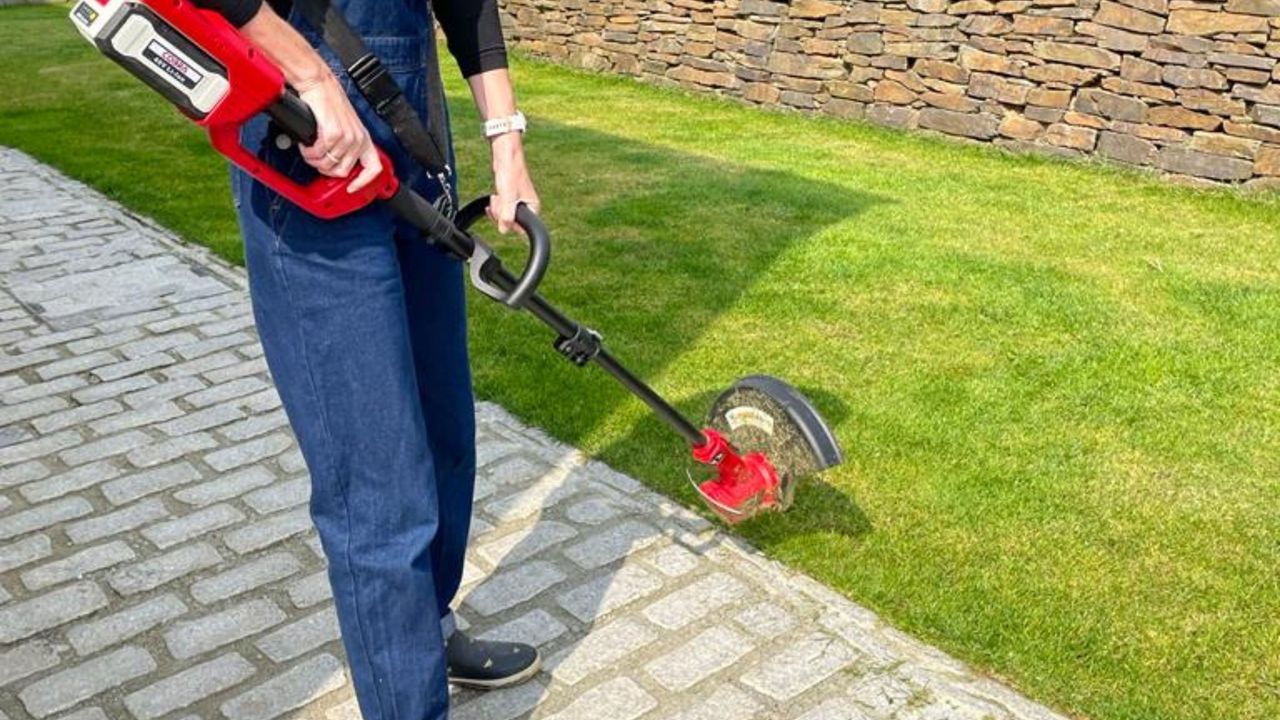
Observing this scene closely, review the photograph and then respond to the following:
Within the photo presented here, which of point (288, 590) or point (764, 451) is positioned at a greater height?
point (764, 451)

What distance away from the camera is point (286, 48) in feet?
6.66

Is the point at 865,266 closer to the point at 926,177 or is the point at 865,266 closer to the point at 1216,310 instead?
the point at 1216,310

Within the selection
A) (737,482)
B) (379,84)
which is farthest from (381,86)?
(737,482)

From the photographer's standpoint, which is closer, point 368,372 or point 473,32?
point 368,372

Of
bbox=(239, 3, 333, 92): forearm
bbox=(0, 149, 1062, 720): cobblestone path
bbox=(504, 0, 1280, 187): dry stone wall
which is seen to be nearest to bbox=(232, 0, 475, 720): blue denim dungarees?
bbox=(239, 3, 333, 92): forearm

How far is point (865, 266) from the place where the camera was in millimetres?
6711

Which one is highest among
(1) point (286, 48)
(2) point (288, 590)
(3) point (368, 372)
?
(1) point (286, 48)

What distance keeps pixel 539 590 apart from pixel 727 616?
57 centimetres

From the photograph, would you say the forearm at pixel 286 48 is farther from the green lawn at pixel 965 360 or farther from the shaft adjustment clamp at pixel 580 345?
the green lawn at pixel 965 360

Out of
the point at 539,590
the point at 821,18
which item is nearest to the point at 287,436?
the point at 539,590

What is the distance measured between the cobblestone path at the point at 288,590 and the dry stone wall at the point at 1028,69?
6.03 metres

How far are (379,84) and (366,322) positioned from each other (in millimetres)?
424

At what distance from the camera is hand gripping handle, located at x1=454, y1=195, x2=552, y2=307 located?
2592 millimetres

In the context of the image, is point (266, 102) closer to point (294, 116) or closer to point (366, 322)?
point (294, 116)
